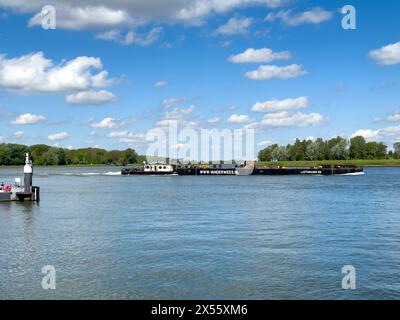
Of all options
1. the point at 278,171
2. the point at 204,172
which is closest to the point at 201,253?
the point at 278,171

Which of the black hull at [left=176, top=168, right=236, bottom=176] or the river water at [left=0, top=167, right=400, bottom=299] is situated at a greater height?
the black hull at [left=176, top=168, right=236, bottom=176]

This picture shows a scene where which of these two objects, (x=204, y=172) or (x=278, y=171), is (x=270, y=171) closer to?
(x=278, y=171)

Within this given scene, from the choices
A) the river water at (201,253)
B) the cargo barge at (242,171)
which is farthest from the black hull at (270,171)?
the river water at (201,253)

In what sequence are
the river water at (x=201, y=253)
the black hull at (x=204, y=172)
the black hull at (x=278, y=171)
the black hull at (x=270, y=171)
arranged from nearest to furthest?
the river water at (x=201, y=253) → the black hull at (x=278, y=171) → the black hull at (x=270, y=171) → the black hull at (x=204, y=172)

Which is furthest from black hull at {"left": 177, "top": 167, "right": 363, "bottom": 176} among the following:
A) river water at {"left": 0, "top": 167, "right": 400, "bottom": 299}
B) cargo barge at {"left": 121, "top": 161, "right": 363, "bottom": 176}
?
river water at {"left": 0, "top": 167, "right": 400, "bottom": 299}

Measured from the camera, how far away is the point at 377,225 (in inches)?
1779

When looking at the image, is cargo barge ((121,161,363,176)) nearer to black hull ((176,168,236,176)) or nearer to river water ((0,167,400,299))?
black hull ((176,168,236,176))

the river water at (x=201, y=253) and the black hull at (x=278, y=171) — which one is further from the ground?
the black hull at (x=278, y=171)

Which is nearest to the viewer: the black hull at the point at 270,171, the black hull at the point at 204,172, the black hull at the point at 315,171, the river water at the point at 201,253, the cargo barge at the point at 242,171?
the river water at the point at 201,253

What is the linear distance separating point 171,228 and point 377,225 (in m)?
18.5

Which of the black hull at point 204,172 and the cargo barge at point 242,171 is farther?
the black hull at point 204,172

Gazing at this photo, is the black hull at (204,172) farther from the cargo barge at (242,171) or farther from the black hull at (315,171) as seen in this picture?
the black hull at (315,171)

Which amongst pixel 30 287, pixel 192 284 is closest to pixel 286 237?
pixel 192 284

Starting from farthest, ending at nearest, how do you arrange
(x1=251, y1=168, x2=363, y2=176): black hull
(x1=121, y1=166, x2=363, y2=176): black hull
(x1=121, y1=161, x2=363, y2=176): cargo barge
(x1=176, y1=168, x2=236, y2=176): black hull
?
(x1=176, y1=168, x2=236, y2=176): black hull < (x1=121, y1=161, x2=363, y2=176): cargo barge < (x1=121, y1=166, x2=363, y2=176): black hull < (x1=251, y1=168, x2=363, y2=176): black hull
